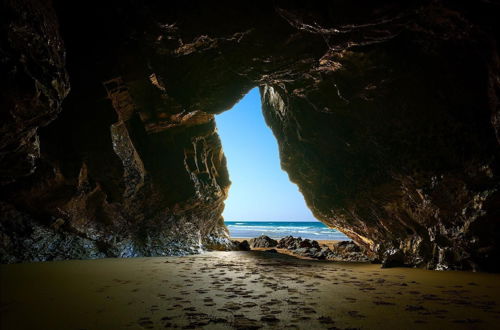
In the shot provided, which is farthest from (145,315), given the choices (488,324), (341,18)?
(341,18)

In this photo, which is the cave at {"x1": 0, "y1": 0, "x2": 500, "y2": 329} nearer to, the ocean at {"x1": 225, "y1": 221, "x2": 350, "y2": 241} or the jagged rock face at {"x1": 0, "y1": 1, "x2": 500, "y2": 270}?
the jagged rock face at {"x1": 0, "y1": 1, "x2": 500, "y2": 270}

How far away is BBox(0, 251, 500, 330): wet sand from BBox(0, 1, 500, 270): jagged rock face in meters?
1.93

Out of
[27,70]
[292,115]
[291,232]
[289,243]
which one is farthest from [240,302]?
[291,232]

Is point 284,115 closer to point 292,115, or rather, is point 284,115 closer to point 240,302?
point 292,115

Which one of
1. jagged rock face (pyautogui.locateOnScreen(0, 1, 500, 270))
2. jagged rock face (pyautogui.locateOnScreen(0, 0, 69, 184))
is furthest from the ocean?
jagged rock face (pyautogui.locateOnScreen(0, 0, 69, 184))

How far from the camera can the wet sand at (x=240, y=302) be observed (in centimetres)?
234

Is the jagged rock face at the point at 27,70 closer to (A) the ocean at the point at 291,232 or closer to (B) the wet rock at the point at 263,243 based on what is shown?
(B) the wet rock at the point at 263,243

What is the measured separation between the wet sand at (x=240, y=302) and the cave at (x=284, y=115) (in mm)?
61

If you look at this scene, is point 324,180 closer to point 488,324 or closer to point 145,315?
point 488,324

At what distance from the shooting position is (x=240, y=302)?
299cm

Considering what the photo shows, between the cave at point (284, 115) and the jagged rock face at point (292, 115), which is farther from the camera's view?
the jagged rock face at point (292, 115)

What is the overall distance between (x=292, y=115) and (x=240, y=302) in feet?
21.2

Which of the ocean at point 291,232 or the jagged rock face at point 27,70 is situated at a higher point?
the jagged rock face at point 27,70

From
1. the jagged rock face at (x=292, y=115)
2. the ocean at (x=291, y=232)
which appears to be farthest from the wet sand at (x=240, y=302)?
the ocean at (x=291, y=232)
